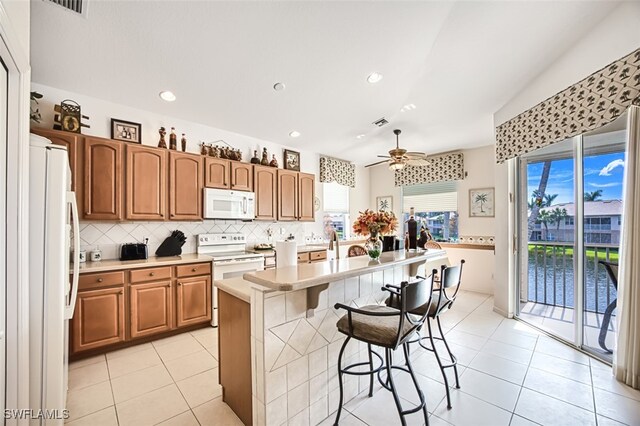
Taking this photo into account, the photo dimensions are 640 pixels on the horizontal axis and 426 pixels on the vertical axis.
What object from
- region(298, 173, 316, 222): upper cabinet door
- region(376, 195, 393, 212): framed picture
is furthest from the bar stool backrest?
region(376, 195, 393, 212): framed picture

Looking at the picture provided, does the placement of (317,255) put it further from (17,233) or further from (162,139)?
(17,233)

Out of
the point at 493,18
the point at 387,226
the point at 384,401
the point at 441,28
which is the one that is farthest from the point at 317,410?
the point at 493,18

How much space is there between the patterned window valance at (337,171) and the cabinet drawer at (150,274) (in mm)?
3476

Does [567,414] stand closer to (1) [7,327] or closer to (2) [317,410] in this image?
(2) [317,410]

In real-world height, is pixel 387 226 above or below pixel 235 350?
above

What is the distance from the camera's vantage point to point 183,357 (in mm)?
2639

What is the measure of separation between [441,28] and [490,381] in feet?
9.67

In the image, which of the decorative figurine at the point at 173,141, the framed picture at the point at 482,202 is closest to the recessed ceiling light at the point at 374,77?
the decorative figurine at the point at 173,141

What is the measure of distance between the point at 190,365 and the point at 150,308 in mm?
863

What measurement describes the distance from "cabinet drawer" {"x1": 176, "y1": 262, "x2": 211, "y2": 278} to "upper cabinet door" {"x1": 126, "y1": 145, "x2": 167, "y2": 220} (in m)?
0.71

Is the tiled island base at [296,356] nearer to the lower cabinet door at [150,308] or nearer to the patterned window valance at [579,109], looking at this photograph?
the lower cabinet door at [150,308]

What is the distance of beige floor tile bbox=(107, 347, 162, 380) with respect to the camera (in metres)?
2.39

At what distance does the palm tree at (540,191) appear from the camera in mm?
3127

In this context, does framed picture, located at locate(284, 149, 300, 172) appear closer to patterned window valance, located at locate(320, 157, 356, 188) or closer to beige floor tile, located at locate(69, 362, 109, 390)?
patterned window valance, located at locate(320, 157, 356, 188)
